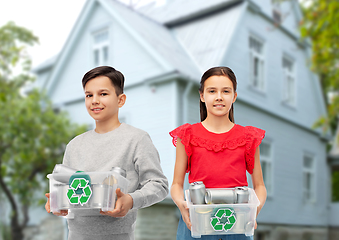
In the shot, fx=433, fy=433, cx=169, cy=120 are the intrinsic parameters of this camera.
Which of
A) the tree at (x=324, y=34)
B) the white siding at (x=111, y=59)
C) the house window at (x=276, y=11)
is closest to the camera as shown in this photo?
the tree at (x=324, y=34)

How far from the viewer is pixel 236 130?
197cm

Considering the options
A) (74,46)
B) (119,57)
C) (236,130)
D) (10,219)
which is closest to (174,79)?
(119,57)

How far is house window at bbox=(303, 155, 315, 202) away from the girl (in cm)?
1286

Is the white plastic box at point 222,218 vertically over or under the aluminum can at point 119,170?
under

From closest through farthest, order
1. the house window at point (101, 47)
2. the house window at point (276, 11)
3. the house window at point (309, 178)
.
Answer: the house window at point (101, 47), the house window at point (276, 11), the house window at point (309, 178)

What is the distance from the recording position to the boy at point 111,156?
1842 mm

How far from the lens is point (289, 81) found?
45.5ft

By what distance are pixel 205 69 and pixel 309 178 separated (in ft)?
22.7

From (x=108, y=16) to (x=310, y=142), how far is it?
787 cm

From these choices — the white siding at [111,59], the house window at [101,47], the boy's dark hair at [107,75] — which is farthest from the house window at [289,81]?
the boy's dark hair at [107,75]

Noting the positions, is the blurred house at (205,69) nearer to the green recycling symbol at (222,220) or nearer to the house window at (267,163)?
the house window at (267,163)

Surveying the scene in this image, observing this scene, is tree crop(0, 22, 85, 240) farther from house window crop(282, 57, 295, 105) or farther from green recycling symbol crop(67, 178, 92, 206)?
green recycling symbol crop(67, 178, 92, 206)

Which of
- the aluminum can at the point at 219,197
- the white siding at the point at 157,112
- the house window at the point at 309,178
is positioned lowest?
the aluminum can at the point at 219,197

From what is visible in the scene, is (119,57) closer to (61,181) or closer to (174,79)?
(174,79)
